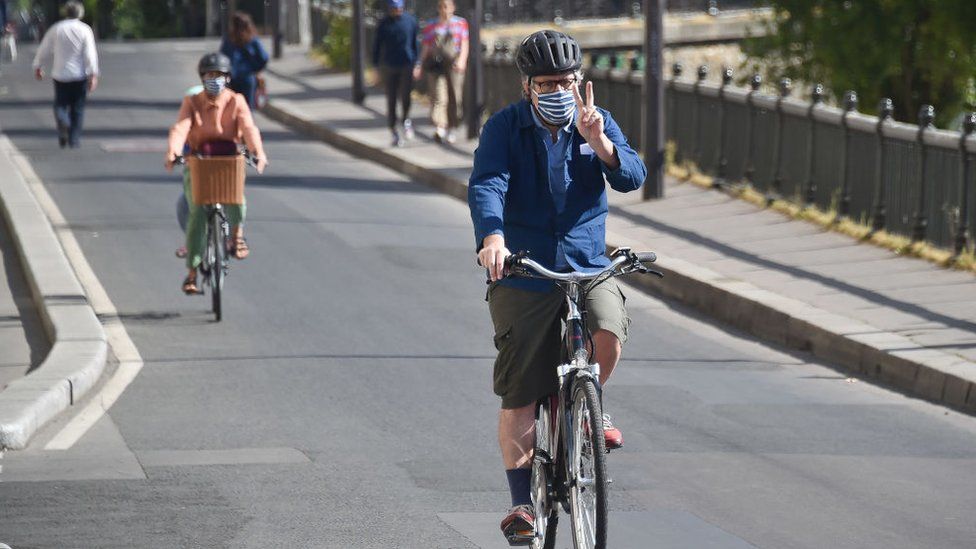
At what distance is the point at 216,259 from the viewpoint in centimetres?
1169

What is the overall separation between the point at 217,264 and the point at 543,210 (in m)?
5.97

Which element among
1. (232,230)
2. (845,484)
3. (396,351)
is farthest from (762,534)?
(232,230)

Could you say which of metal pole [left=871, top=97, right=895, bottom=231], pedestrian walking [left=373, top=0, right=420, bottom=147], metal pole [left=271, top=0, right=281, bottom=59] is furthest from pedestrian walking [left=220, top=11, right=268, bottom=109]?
metal pole [left=271, top=0, right=281, bottom=59]

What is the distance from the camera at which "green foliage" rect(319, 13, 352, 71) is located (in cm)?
3359

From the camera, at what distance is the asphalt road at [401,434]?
6867 millimetres

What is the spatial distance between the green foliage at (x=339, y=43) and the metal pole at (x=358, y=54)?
18.1 ft

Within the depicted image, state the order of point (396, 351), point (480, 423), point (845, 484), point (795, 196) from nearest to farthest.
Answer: point (845, 484) → point (480, 423) → point (396, 351) → point (795, 196)

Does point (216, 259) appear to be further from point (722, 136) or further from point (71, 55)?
point (71, 55)

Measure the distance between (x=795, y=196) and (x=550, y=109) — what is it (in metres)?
10.9

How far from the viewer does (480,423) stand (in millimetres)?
8805

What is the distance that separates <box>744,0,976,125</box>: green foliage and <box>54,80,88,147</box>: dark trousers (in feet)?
28.5

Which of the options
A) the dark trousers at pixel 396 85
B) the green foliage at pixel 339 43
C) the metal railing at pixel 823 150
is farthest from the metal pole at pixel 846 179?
the green foliage at pixel 339 43

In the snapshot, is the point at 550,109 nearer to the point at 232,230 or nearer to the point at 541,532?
the point at 541,532

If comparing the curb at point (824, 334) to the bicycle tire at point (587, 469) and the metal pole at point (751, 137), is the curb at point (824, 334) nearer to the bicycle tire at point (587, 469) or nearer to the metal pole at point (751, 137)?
the metal pole at point (751, 137)
